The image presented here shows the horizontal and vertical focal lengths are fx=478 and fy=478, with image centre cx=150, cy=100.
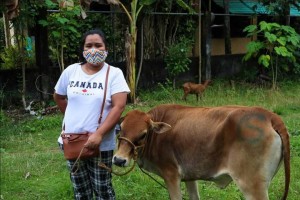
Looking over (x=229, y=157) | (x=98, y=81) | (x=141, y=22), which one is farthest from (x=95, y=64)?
(x=141, y=22)

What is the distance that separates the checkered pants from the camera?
386 centimetres

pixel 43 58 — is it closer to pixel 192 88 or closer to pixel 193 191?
pixel 192 88

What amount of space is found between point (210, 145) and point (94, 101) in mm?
996

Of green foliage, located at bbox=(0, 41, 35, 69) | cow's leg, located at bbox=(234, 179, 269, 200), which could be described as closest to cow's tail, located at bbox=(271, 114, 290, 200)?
cow's leg, located at bbox=(234, 179, 269, 200)

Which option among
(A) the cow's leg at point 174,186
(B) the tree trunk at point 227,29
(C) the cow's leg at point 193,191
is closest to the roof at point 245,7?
(B) the tree trunk at point 227,29

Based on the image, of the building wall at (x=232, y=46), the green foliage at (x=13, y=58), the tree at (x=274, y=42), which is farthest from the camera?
the building wall at (x=232, y=46)

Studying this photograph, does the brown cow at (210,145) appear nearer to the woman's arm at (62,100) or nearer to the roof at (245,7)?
the woman's arm at (62,100)

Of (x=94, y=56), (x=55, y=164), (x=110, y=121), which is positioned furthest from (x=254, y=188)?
(x=55, y=164)

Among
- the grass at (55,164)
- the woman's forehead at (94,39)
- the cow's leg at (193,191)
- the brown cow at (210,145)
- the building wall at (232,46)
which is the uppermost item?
the woman's forehead at (94,39)

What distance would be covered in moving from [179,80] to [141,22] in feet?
6.62

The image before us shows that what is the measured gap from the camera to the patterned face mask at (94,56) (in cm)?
372

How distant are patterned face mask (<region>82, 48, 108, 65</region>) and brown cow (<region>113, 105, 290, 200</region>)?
20.3 inches

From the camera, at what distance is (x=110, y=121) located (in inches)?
144

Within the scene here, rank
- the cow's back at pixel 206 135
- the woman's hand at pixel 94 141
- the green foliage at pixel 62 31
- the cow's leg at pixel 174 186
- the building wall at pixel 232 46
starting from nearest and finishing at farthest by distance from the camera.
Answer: the woman's hand at pixel 94 141, the cow's back at pixel 206 135, the cow's leg at pixel 174 186, the green foliage at pixel 62 31, the building wall at pixel 232 46
